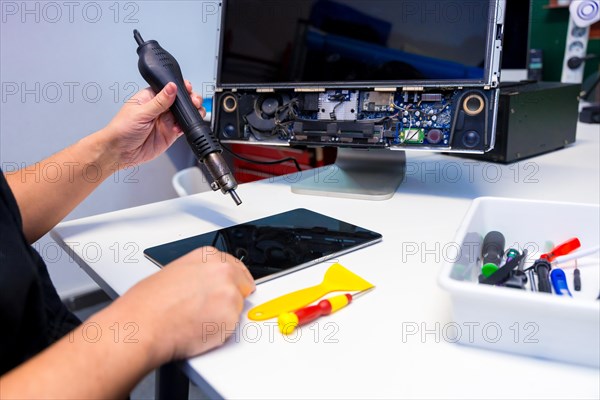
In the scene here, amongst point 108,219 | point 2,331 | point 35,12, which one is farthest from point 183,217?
point 35,12

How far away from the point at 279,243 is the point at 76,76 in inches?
46.8

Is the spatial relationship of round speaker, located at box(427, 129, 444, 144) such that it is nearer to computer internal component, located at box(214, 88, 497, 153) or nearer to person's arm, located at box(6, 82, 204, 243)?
computer internal component, located at box(214, 88, 497, 153)

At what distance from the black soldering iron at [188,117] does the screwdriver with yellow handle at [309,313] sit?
0.83 ft

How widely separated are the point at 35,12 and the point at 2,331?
1.26 metres

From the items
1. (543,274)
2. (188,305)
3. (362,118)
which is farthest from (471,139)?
(188,305)

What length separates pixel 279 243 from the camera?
0.60 metres

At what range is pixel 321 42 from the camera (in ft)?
2.69

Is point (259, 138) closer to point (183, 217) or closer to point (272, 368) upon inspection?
point (183, 217)

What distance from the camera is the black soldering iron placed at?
654mm

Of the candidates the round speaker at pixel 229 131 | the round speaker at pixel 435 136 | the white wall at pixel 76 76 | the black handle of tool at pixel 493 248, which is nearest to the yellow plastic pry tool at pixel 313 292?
the black handle of tool at pixel 493 248

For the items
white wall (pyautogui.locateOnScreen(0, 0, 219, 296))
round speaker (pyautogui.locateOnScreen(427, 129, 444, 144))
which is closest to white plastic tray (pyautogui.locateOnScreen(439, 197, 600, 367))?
round speaker (pyautogui.locateOnScreen(427, 129, 444, 144))

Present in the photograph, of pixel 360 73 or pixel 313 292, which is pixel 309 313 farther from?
pixel 360 73

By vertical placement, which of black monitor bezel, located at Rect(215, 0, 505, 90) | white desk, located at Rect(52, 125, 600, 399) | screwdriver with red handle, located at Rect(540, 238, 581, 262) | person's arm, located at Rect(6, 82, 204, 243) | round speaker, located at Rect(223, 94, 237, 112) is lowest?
white desk, located at Rect(52, 125, 600, 399)

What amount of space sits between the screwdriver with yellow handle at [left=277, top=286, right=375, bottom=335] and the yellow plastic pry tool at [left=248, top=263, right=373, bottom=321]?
0.01 m
